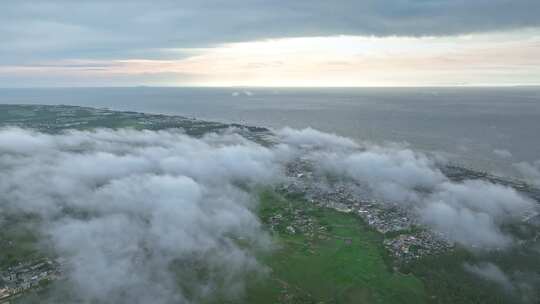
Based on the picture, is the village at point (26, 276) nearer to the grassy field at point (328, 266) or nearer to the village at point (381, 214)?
the grassy field at point (328, 266)

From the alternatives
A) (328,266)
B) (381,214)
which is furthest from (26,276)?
(381,214)

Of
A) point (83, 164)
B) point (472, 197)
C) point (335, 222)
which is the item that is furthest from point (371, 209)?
point (83, 164)

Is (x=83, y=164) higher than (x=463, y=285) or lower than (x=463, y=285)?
higher

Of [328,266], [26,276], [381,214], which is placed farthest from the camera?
[381,214]

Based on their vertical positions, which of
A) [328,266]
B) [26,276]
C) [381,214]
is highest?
[381,214]

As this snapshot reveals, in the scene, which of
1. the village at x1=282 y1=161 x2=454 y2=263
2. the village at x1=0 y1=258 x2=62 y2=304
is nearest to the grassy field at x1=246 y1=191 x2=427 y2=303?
the village at x1=282 y1=161 x2=454 y2=263

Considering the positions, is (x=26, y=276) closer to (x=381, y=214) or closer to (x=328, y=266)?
(x=328, y=266)

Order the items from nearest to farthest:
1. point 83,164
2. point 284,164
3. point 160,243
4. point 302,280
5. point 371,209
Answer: point 302,280 < point 160,243 < point 371,209 < point 83,164 < point 284,164

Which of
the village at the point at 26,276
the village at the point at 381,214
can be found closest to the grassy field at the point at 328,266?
the village at the point at 381,214

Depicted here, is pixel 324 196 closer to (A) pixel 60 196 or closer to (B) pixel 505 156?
(A) pixel 60 196

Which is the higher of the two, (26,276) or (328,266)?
(26,276)
